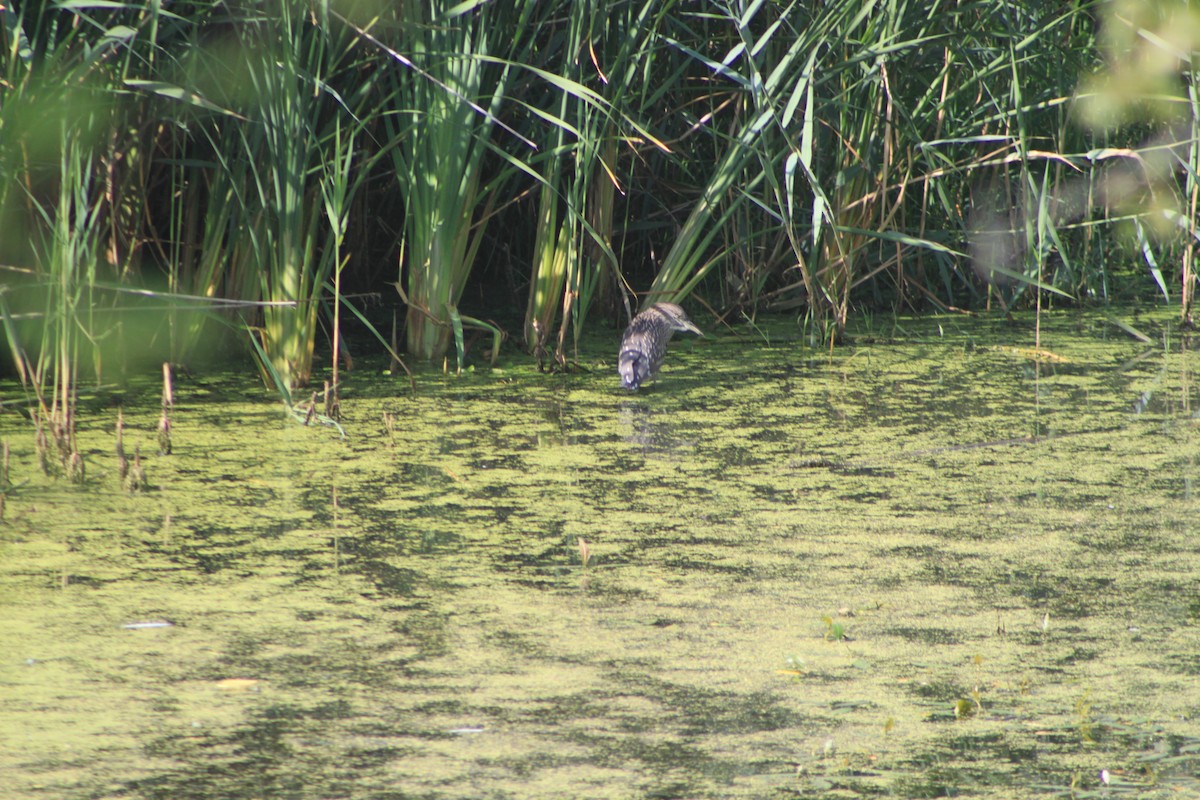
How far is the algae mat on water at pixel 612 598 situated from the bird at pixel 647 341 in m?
0.08

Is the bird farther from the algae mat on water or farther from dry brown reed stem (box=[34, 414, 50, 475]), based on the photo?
dry brown reed stem (box=[34, 414, 50, 475])

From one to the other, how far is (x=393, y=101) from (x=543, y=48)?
425mm

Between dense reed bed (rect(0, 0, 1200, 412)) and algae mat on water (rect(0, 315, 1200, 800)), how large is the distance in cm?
30

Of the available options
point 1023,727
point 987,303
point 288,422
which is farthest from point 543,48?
point 1023,727

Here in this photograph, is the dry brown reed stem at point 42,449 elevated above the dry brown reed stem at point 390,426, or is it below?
below

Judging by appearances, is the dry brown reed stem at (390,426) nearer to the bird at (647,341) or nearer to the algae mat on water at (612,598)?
the algae mat on water at (612,598)

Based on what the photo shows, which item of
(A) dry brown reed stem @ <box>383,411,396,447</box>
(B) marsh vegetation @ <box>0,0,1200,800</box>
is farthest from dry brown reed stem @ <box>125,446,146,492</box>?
(A) dry brown reed stem @ <box>383,411,396,447</box>

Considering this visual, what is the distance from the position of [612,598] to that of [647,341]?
1491mm

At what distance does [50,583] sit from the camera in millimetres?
2270

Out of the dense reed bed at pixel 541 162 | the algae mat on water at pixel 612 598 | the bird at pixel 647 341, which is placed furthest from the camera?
the bird at pixel 647 341

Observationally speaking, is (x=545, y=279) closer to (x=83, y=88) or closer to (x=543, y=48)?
(x=543, y=48)

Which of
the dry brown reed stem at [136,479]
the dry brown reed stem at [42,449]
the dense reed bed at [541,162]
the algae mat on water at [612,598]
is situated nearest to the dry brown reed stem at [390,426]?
the algae mat on water at [612,598]

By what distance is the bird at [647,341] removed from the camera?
3584 mm

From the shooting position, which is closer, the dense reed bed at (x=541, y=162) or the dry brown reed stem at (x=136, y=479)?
the dry brown reed stem at (x=136, y=479)
